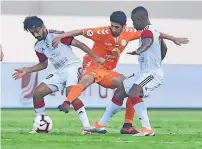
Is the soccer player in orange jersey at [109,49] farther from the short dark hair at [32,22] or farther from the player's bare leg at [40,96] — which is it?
the player's bare leg at [40,96]

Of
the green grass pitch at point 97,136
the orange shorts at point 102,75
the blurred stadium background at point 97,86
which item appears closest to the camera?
the green grass pitch at point 97,136

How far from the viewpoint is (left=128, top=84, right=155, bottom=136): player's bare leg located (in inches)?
523

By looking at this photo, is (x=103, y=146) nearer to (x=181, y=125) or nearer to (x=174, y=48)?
(x=181, y=125)

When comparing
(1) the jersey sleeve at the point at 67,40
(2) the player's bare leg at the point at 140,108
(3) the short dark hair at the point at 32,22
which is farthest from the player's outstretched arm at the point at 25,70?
(2) the player's bare leg at the point at 140,108

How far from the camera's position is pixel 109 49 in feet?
45.8

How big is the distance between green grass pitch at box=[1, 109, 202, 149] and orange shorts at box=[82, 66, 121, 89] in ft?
2.36

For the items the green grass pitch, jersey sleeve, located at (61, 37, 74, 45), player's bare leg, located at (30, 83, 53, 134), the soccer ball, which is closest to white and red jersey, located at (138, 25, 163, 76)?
the green grass pitch

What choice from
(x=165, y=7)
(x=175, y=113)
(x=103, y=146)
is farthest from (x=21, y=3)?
(x=103, y=146)

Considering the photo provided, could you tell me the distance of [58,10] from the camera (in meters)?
26.0

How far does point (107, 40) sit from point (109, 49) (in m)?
0.14

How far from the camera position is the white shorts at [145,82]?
13.4 metres

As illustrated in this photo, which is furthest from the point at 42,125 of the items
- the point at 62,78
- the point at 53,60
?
the point at 53,60

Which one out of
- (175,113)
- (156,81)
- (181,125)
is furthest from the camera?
(175,113)

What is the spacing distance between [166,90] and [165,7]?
14.7 feet
